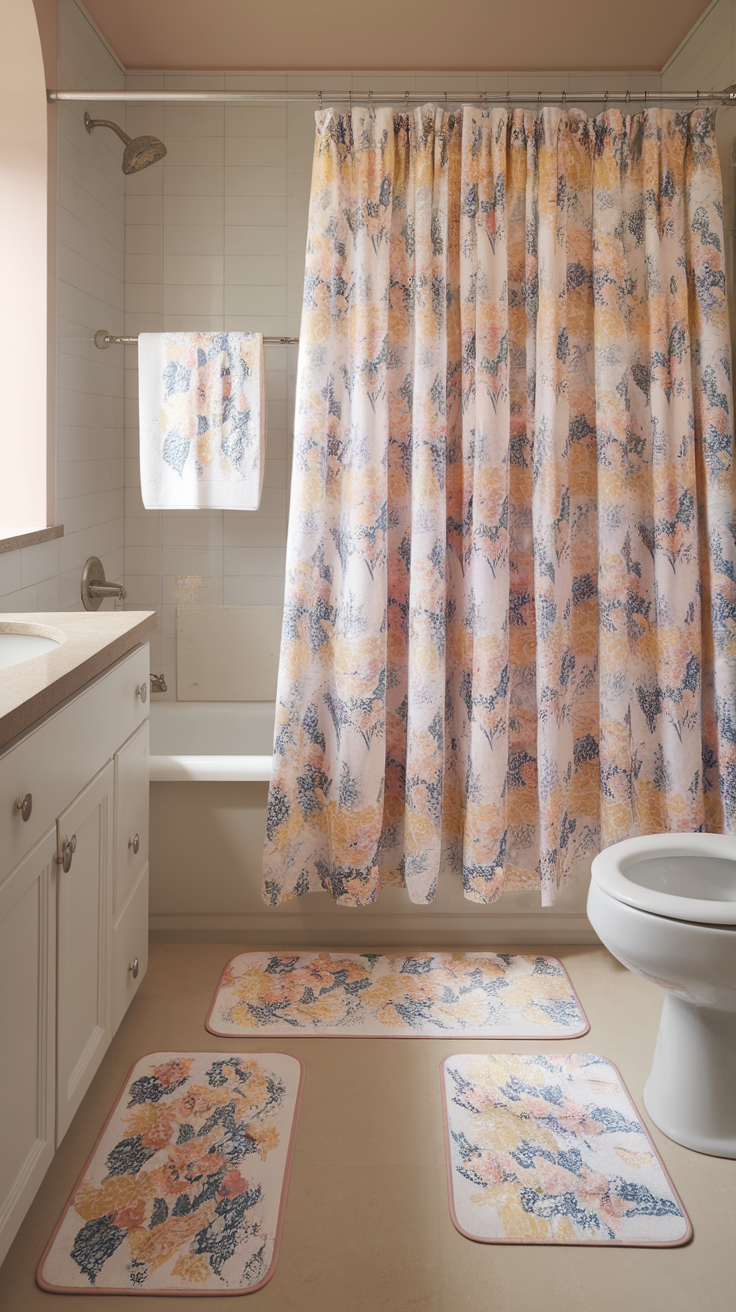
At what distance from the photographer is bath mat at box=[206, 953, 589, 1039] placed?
7.05 ft

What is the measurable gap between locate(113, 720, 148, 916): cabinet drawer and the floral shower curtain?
43 cm

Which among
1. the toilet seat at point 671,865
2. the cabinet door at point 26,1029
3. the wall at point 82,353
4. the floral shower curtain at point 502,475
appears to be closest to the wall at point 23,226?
the wall at point 82,353

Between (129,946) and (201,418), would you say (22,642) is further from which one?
(201,418)

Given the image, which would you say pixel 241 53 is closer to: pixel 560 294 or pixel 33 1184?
pixel 560 294

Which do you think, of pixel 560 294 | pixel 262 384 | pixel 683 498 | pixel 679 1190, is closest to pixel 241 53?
pixel 262 384

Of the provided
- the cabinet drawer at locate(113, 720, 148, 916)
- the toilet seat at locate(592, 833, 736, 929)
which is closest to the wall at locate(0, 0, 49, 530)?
the cabinet drawer at locate(113, 720, 148, 916)

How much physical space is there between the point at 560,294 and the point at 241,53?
145 cm

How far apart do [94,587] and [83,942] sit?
146 centimetres

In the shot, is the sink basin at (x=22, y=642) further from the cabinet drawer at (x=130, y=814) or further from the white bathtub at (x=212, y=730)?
the white bathtub at (x=212, y=730)

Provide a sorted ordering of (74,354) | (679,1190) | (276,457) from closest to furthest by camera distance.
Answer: (679,1190) < (74,354) < (276,457)

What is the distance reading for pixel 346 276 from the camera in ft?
7.66

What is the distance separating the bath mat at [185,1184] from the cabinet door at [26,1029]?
195 millimetres

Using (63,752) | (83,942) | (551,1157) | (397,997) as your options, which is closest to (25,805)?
(63,752)

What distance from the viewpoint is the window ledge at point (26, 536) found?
2.15 metres
